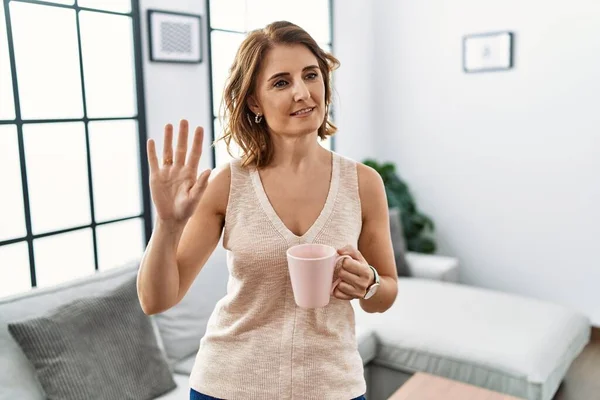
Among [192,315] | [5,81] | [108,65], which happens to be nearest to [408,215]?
[192,315]

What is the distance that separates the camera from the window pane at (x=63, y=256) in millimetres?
2354

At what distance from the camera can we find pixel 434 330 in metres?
2.63

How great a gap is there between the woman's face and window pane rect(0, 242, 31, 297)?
153 centimetres

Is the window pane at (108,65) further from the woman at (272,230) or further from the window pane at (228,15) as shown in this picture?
the woman at (272,230)

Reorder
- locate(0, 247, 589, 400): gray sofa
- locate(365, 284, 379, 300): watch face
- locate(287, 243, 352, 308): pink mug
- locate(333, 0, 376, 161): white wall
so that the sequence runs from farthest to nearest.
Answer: locate(333, 0, 376, 161): white wall < locate(0, 247, 589, 400): gray sofa < locate(365, 284, 379, 300): watch face < locate(287, 243, 352, 308): pink mug

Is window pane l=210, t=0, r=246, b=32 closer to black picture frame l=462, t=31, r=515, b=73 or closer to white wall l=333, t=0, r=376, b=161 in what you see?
white wall l=333, t=0, r=376, b=161

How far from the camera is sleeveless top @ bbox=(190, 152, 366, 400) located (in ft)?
3.56

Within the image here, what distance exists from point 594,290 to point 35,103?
327cm

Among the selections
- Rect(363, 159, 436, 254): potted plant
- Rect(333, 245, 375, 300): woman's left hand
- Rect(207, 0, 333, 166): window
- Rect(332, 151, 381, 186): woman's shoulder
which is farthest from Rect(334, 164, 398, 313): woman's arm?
Rect(363, 159, 436, 254): potted plant

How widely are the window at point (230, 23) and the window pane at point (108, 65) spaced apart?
0.45 m

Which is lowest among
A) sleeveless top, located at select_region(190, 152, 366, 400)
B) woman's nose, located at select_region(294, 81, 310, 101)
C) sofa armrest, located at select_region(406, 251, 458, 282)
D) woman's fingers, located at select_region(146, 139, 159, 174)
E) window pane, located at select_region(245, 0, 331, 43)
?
sofa armrest, located at select_region(406, 251, 458, 282)

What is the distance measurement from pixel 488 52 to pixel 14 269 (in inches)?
120

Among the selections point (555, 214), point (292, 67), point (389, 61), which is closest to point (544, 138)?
point (555, 214)

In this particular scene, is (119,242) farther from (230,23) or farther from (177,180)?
(177,180)
